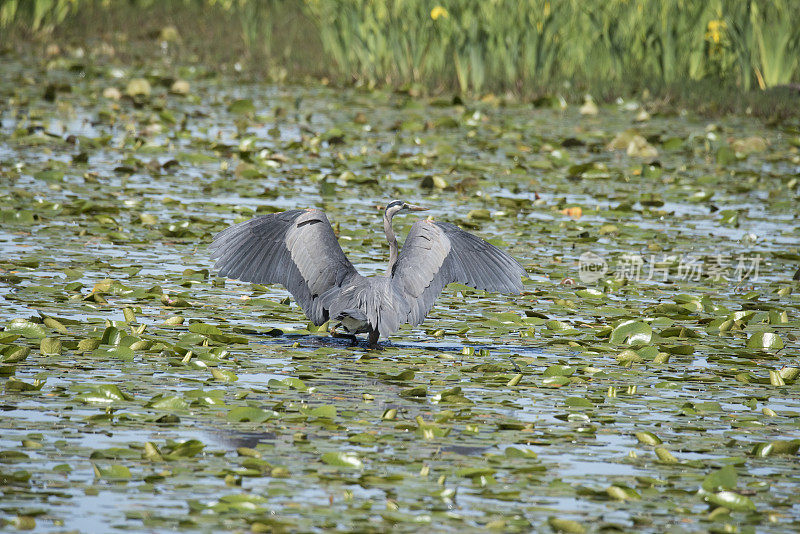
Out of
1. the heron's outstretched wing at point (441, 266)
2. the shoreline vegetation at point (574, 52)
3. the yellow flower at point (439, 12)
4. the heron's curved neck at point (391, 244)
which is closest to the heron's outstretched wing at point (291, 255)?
the heron's curved neck at point (391, 244)

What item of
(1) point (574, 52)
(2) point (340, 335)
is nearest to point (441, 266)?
(2) point (340, 335)

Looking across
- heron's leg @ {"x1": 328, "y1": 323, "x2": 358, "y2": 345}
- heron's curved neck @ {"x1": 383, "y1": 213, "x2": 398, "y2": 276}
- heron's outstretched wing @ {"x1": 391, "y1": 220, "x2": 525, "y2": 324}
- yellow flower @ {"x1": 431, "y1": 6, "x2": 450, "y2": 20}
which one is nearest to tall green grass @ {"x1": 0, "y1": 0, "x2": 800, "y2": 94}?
yellow flower @ {"x1": 431, "y1": 6, "x2": 450, "y2": 20}

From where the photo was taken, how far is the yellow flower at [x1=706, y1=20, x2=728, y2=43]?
1488 centimetres

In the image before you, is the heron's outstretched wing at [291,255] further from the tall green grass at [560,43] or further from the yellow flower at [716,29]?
the yellow flower at [716,29]

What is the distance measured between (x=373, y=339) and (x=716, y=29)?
10.4m

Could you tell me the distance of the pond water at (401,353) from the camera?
386 centimetres

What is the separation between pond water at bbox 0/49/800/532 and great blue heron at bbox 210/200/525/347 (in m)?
0.21

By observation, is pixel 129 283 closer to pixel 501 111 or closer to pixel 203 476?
pixel 203 476

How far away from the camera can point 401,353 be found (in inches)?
231

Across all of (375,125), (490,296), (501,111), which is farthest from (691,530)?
(501,111)

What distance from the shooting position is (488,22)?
15.7m

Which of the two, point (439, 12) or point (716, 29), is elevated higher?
point (439, 12)

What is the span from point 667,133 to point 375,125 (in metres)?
3.25

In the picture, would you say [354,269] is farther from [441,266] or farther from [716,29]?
[716,29]
